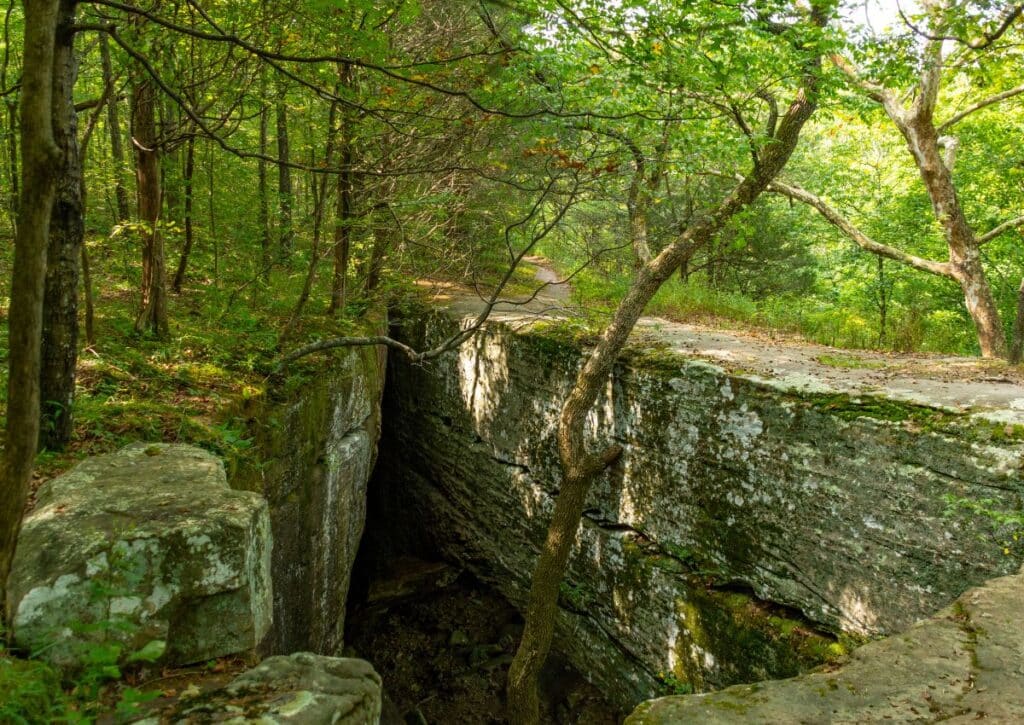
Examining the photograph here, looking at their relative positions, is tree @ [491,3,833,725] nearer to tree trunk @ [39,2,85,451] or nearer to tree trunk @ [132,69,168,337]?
tree trunk @ [132,69,168,337]

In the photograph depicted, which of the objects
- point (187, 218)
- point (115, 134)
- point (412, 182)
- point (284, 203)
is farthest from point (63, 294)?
point (284, 203)

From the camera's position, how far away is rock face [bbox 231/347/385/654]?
5839 mm

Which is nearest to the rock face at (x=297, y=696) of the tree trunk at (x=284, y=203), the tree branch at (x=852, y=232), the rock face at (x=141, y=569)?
the rock face at (x=141, y=569)

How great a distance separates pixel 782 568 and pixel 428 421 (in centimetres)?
670

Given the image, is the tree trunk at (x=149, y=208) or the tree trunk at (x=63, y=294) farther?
the tree trunk at (x=149, y=208)

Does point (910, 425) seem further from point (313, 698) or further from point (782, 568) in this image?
point (313, 698)

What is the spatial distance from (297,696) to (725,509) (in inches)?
222

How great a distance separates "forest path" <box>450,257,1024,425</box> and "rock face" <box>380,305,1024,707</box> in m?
0.19

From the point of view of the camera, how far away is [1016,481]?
4.98m

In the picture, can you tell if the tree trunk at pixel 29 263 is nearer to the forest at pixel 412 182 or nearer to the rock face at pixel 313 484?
the forest at pixel 412 182

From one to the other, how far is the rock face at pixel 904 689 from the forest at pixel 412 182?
8.29ft

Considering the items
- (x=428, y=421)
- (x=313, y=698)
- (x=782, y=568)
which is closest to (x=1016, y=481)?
(x=782, y=568)

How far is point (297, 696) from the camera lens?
7.61 ft

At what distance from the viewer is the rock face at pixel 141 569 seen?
2410mm
